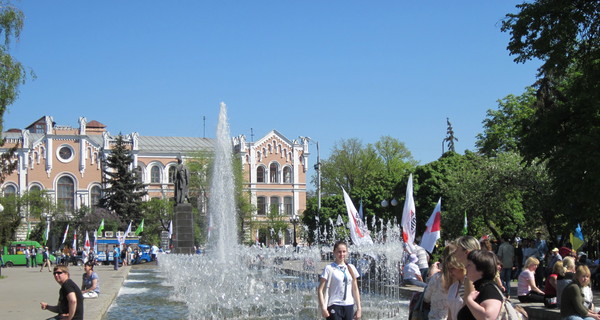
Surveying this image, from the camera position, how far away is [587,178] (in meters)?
17.8

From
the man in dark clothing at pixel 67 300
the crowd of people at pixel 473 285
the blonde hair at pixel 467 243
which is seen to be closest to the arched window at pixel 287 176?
the crowd of people at pixel 473 285

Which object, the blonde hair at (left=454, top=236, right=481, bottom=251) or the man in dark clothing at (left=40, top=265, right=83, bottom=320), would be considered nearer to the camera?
the blonde hair at (left=454, top=236, right=481, bottom=251)

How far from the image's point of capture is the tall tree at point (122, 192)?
66.1 meters

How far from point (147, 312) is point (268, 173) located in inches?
2583

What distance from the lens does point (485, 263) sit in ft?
16.5

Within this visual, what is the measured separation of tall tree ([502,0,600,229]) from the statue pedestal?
553 inches

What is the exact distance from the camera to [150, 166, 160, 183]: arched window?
7831cm

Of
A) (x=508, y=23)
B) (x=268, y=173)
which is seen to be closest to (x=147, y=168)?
(x=268, y=173)

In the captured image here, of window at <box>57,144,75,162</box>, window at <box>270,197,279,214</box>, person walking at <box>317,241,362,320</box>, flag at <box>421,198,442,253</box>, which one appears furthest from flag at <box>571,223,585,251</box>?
window at <box>57,144,75,162</box>

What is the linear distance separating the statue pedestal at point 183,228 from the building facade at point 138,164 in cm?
3991

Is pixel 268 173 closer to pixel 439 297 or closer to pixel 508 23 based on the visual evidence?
pixel 508 23

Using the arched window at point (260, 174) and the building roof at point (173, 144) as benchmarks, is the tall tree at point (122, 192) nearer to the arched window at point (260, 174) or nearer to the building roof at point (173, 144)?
the building roof at point (173, 144)

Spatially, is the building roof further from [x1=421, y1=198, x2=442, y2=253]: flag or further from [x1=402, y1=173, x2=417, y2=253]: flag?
[x1=421, y1=198, x2=442, y2=253]: flag

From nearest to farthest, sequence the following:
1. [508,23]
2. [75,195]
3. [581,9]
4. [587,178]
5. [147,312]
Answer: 1. [147,312]
2. [587,178]
3. [581,9]
4. [508,23]
5. [75,195]
